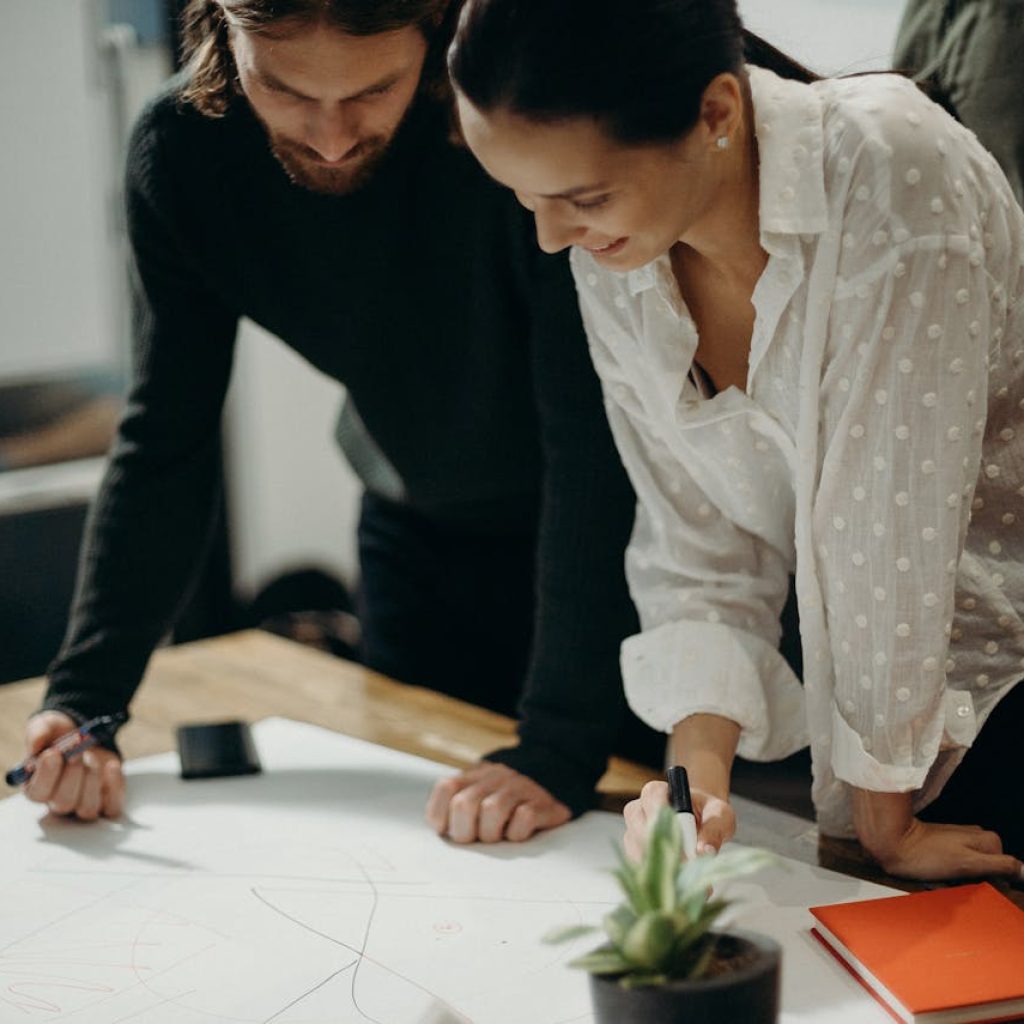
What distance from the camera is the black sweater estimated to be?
1227mm

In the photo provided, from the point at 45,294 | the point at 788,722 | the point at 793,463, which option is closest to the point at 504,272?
the point at 793,463

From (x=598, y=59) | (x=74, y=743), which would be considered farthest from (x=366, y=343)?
(x=598, y=59)

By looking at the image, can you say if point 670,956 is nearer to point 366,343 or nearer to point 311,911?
point 311,911

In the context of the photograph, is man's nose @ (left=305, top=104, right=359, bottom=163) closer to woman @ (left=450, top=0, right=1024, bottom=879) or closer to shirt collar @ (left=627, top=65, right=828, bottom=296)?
woman @ (left=450, top=0, right=1024, bottom=879)

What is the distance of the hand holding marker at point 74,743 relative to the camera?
1218 millimetres

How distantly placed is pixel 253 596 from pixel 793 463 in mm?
2436

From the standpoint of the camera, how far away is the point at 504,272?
1.29 meters

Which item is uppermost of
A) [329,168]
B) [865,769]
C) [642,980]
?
[329,168]

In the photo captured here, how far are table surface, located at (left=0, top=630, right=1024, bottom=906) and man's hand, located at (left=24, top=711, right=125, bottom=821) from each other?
144mm

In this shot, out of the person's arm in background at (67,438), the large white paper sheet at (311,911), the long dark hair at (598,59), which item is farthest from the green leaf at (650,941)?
the person's arm in background at (67,438)

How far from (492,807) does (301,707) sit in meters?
0.42

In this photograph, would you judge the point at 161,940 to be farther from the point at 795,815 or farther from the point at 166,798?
the point at 795,815

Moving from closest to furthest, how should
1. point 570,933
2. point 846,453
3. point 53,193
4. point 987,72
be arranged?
point 570,933 → point 846,453 → point 987,72 → point 53,193

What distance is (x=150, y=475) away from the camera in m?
1.40
